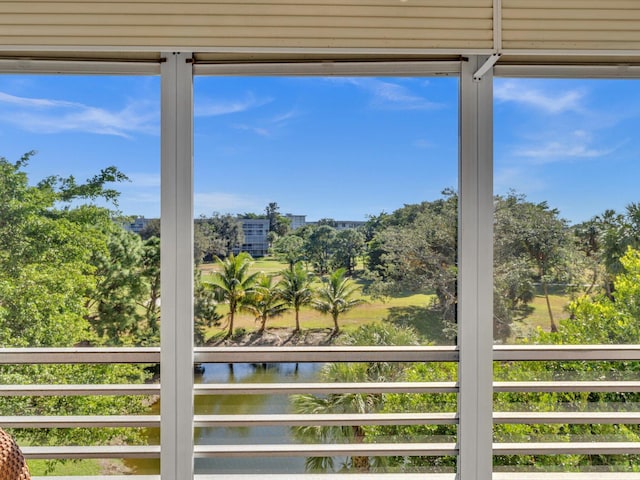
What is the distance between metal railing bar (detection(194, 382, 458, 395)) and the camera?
139 centimetres

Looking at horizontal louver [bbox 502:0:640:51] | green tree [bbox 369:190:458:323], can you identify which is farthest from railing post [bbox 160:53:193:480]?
horizontal louver [bbox 502:0:640:51]

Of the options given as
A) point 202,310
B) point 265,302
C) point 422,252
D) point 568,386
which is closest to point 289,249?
point 265,302

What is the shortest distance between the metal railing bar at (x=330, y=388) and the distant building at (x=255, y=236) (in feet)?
1.64

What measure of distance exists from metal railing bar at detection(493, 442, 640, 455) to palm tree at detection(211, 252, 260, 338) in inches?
43.3

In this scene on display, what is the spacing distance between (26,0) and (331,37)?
101 centimetres

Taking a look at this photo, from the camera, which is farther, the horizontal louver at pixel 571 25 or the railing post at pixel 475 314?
the railing post at pixel 475 314

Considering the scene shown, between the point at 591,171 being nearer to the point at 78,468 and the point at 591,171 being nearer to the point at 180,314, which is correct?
the point at 180,314

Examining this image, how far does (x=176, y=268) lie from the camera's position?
4.46ft

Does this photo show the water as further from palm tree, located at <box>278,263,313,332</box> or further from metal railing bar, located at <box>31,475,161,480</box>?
palm tree, located at <box>278,263,313,332</box>

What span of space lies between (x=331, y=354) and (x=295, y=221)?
519 mm

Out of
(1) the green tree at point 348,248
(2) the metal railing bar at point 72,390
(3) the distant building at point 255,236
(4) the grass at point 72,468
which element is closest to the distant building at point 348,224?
(1) the green tree at point 348,248

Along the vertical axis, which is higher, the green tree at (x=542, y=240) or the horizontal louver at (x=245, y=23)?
the horizontal louver at (x=245, y=23)

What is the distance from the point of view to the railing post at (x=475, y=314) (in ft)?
4.50

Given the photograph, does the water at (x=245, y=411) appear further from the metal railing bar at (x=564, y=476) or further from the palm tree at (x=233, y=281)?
the metal railing bar at (x=564, y=476)
